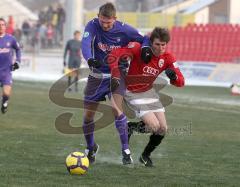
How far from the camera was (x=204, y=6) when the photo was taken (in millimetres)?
38594

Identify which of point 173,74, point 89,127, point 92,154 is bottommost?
point 92,154

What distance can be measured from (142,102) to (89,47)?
97 cm

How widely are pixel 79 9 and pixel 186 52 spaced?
5.18 m

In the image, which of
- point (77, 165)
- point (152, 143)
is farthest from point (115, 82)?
point (77, 165)

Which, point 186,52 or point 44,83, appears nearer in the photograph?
point 44,83

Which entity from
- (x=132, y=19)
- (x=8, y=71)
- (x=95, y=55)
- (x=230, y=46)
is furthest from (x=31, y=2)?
(x=95, y=55)

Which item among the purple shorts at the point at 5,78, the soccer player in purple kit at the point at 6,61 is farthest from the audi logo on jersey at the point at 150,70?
the purple shorts at the point at 5,78

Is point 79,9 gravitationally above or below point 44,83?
above

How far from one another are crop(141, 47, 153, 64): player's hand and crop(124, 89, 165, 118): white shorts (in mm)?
545

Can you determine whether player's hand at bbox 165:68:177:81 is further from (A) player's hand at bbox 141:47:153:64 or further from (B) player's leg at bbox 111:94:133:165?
(B) player's leg at bbox 111:94:133:165

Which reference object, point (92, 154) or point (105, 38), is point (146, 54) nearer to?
point (105, 38)

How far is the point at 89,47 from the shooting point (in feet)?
29.5

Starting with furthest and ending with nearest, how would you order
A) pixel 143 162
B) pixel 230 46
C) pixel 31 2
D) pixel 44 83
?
1. pixel 31 2
2. pixel 230 46
3. pixel 44 83
4. pixel 143 162

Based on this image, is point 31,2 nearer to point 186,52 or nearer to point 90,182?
point 186,52
